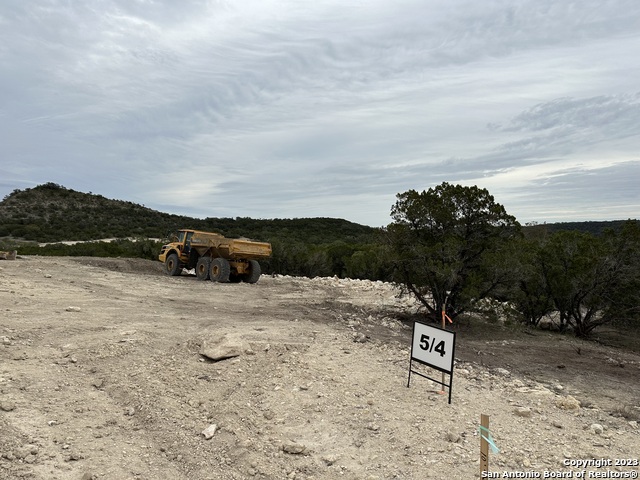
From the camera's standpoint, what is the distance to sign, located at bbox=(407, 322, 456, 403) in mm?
5426

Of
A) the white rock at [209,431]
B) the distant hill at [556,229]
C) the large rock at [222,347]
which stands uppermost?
the distant hill at [556,229]

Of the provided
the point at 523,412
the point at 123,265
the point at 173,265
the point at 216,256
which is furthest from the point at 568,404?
the point at 123,265

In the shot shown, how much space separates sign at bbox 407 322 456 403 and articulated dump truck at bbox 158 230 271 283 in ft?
41.1

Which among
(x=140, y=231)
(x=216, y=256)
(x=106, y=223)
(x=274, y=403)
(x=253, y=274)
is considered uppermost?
(x=106, y=223)

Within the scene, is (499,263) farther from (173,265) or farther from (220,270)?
(173,265)

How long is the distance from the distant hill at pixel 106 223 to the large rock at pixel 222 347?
33255 millimetres

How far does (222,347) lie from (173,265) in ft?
43.3

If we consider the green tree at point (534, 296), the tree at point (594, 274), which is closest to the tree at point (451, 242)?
the green tree at point (534, 296)

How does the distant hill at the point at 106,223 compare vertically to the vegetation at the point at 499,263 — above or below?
above

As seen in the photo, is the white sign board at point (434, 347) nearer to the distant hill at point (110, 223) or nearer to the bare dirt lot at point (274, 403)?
the bare dirt lot at point (274, 403)

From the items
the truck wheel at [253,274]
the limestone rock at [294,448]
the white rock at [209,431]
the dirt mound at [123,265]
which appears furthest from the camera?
the dirt mound at [123,265]

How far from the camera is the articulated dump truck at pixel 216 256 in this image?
1763cm

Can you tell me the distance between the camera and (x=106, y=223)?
5469 centimetres

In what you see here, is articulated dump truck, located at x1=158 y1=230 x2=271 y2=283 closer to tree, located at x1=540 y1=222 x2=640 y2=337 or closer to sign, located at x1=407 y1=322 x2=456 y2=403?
tree, located at x1=540 y1=222 x2=640 y2=337
